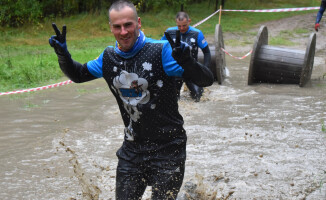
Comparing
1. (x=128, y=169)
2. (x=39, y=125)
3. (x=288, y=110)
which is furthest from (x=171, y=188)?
(x=288, y=110)

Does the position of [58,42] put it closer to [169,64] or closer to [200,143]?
[169,64]

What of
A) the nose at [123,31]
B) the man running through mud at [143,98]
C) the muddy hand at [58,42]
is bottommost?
the man running through mud at [143,98]

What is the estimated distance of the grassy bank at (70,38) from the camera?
9.74 m

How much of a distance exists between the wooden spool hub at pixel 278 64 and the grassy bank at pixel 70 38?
4868 mm

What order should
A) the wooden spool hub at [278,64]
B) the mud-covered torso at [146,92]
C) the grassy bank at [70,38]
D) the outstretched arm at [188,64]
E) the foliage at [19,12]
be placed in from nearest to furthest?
the outstretched arm at [188,64] → the mud-covered torso at [146,92] → the wooden spool hub at [278,64] → the grassy bank at [70,38] → the foliage at [19,12]

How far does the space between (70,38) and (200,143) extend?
13731 mm

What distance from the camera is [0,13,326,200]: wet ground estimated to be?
409 centimetres

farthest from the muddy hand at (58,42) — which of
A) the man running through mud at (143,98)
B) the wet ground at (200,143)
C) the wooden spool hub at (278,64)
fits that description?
the wooden spool hub at (278,64)

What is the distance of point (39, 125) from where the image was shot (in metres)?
6.35

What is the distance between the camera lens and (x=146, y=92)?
2.66m

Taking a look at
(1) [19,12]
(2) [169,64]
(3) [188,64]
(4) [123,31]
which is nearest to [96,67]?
(4) [123,31]

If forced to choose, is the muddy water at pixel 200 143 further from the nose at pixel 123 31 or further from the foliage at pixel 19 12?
the foliage at pixel 19 12

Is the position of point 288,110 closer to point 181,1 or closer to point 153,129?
point 153,129

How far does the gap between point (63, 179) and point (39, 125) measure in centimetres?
215
